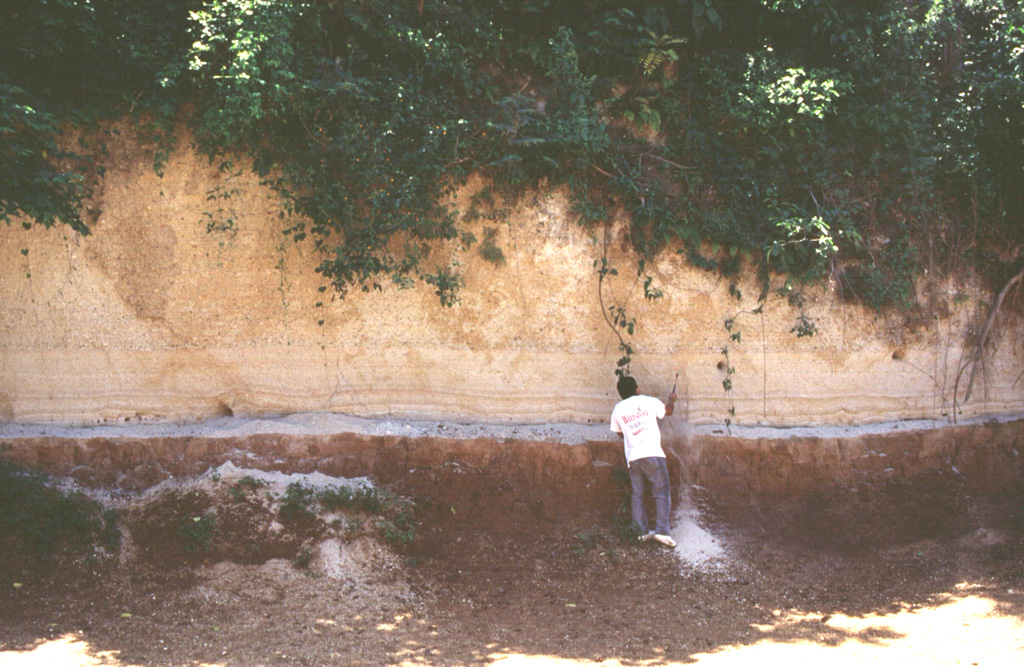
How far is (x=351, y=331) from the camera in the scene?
747cm

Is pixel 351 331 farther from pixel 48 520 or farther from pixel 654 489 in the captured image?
pixel 654 489

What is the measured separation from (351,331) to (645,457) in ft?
9.34

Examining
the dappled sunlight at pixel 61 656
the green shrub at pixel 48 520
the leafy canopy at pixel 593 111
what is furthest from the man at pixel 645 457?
the green shrub at pixel 48 520

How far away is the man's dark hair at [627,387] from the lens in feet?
22.6

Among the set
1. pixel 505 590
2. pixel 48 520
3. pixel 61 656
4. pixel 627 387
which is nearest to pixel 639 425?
pixel 627 387

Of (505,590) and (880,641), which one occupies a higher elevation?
(505,590)

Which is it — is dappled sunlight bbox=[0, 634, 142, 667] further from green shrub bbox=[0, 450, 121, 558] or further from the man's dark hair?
the man's dark hair

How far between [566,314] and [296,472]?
278 centimetres

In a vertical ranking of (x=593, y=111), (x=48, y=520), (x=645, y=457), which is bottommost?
(x=48, y=520)

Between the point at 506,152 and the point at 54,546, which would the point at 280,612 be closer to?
the point at 54,546

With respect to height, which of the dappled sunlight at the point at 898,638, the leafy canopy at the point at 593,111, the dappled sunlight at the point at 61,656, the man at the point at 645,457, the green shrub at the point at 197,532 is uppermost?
Answer: the leafy canopy at the point at 593,111

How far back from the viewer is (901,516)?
7.33 metres

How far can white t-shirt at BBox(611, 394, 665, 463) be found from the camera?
21.6ft

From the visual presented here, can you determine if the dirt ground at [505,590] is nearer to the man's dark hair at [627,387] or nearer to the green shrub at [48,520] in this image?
the green shrub at [48,520]
